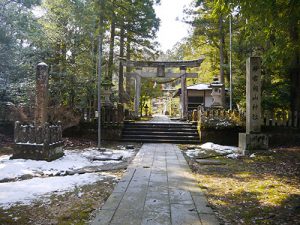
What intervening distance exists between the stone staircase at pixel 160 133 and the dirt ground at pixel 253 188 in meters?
4.76

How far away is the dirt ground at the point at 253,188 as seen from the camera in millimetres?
4090

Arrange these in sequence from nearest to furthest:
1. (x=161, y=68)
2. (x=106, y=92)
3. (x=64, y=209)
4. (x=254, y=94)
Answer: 1. (x=64, y=209)
2. (x=254, y=94)
3. (x=106, y=92)
4. (x=161, y=68)

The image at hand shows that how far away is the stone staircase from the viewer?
13852 mm

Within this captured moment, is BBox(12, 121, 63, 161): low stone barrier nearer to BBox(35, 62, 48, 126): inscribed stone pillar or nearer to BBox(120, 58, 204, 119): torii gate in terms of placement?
BBox(35, 62, 48, 126): inscribed stone pillar

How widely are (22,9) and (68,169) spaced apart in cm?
1027

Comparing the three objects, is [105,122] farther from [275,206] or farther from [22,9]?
[275,206]

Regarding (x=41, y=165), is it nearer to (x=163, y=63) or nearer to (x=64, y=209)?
(x=64, y=209)

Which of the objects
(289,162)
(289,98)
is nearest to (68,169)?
(289,162)

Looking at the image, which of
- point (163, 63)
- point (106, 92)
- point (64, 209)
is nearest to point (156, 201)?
point (64, 209)

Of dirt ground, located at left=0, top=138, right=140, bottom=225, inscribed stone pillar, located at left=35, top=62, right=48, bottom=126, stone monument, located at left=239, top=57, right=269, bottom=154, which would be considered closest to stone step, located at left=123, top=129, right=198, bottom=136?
stone monument, located at left=239, top=57, right=269, bottom=154

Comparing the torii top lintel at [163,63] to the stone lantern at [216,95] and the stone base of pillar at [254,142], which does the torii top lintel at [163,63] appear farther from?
the stone base of pillar at [254,142]

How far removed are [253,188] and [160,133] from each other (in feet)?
29.6

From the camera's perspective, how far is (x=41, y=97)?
29.5ft

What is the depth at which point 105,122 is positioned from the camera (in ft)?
46.8
